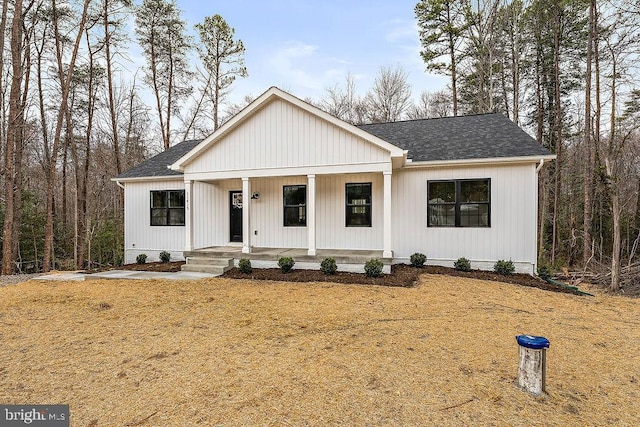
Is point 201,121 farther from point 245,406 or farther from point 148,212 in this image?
point 245,406

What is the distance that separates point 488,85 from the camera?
648 inches

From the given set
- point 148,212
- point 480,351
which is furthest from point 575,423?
point 148,212

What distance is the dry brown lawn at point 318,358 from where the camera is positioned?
2.63 meters

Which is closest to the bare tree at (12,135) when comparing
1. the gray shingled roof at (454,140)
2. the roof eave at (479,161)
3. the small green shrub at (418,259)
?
the gray shingled roof at (454,140)

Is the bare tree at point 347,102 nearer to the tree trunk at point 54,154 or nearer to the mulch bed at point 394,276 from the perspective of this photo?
the tree trunk at point 54,154

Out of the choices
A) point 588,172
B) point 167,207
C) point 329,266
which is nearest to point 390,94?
point 588,172

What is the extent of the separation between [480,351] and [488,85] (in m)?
16.6

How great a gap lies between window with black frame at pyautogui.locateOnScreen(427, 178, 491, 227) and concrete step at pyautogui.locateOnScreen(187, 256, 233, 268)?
19.2 feet

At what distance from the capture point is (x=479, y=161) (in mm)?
8453

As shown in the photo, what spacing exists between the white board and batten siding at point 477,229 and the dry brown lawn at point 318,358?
7.04 ft

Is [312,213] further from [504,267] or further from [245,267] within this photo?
[504,267]

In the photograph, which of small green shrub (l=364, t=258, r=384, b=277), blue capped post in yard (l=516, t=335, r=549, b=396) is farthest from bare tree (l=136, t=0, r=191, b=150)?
blue capped post in yard (l=516, t=335, r=549, b=396)

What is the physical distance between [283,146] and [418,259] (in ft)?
16.2

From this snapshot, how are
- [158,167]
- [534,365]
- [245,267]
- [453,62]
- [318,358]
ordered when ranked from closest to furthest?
[534,365], [318,358], [245,267], [158,167], [453,62]
